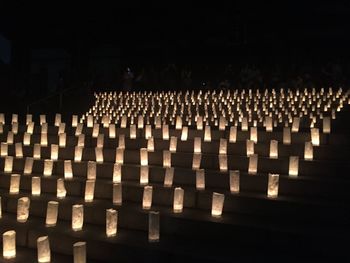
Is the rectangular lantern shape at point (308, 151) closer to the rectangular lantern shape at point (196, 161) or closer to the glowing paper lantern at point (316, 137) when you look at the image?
the glowing paper lantern at point (316, 137)

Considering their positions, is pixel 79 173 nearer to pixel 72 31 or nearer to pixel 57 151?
pixel 57 151

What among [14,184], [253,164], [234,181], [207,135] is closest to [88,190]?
[14,184]

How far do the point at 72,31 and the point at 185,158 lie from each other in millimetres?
12512

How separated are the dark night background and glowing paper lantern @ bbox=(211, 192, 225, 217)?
8.37 meters

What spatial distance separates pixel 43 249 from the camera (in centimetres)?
312

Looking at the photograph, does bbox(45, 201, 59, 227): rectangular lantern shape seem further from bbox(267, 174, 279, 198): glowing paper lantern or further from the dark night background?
the dark night background

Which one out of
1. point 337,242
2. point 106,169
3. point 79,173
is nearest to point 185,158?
point 106,169

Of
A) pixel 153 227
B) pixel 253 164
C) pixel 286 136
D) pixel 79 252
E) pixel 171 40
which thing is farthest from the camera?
pixel 171 40

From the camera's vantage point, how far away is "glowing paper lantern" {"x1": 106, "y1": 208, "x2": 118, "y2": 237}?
134 inches

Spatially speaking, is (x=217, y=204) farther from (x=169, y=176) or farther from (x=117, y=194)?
(x=117, y=194)

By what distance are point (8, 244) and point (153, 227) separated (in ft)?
3.35


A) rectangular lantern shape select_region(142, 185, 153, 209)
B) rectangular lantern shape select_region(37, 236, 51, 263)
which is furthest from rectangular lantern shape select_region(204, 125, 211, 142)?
rectangular lantern shape select_region(37, 236, 51, 263)

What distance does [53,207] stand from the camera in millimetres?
3689

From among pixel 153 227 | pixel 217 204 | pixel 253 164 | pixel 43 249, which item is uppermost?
pixel 253 164
